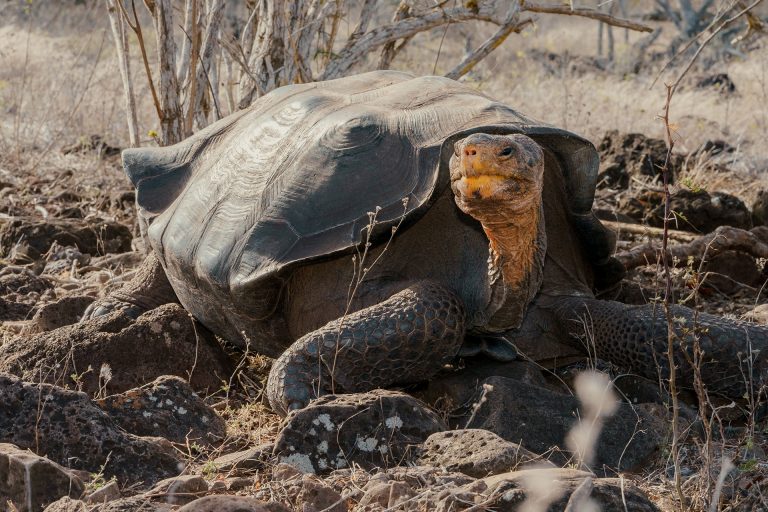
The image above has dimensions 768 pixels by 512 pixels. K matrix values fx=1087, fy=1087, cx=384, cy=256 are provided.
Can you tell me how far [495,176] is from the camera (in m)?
3.02

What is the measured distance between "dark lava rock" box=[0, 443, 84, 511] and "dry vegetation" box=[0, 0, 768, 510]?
0.63 meters

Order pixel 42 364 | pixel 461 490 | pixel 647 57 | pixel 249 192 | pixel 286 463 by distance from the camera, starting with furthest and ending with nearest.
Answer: pixel 647 57, pixel 249 192, pixel 42 364, pixel 286 463, pixel 461 490

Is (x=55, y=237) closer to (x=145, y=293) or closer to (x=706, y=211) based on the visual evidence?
(x=145, y=293)

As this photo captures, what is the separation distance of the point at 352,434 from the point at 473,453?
14.5 inches

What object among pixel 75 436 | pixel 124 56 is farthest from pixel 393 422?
pixel 124 56

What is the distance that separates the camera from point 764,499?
2.55 meters

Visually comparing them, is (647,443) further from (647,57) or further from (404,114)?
(647,57)

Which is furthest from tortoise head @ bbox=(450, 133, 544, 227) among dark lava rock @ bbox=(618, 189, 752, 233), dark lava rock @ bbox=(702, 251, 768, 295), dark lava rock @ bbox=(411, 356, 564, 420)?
dark lava rock @ bbox=(618, 189, 752, 233)

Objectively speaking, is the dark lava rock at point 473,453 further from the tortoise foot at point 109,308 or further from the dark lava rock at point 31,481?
the tortoise foot at point 109,308

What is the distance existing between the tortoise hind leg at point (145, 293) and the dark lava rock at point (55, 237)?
3.85 feet

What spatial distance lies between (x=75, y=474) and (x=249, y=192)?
1727 mm

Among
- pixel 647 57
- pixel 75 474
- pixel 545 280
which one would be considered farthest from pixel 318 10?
pixel 647 57

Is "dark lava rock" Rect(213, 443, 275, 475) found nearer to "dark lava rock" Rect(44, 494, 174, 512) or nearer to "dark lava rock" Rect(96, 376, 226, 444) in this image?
"dark lava rock" Rect(96, 376, 226, 444)

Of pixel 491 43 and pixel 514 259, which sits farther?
pixel 491 43
